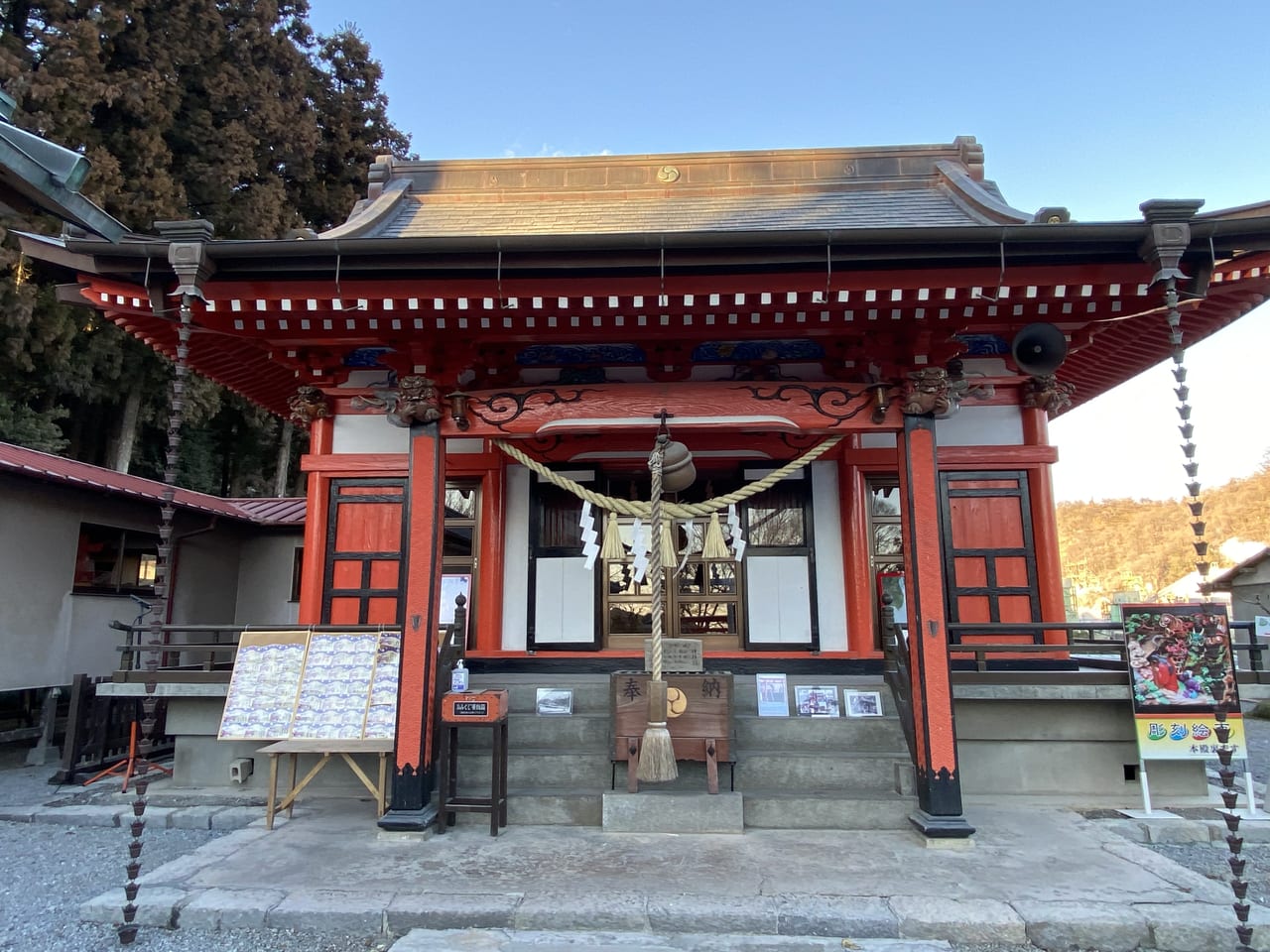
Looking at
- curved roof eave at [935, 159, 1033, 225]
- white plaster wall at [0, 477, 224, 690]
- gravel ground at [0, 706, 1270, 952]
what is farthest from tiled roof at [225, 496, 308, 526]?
curved roof eave at [935, 159, 1033, 225]

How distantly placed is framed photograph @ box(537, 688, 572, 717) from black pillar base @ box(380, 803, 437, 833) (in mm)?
1302

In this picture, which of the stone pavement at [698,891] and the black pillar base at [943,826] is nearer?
the stone pavement at [698,891]

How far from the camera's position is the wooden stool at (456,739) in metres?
4.96

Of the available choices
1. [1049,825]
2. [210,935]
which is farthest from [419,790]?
[1049,825]

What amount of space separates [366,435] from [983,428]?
19.3ft

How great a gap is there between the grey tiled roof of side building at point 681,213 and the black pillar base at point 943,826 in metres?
5.07

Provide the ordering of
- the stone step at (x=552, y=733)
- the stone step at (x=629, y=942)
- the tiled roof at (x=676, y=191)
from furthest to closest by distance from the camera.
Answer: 1. the tiled roof at (x=676, y=191)
2. the stone step at (x=552, y=733)
3. the stone step at (x=629, y=942)

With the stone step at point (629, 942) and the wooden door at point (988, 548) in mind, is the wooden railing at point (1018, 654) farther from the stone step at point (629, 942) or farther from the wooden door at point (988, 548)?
the stone step at point (629, 942)

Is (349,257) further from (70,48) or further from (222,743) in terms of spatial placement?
(70,48)

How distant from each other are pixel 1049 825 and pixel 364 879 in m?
4.59

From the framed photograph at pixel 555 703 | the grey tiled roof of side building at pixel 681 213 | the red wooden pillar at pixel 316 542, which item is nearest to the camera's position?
the framed photograph at pixel 555 703

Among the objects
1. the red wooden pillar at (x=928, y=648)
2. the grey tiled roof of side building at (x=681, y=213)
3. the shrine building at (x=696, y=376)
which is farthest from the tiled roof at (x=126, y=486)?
the red wooden pillar at (x=928, y=648)

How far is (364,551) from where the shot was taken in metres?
6.84

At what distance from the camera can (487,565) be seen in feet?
23.2
